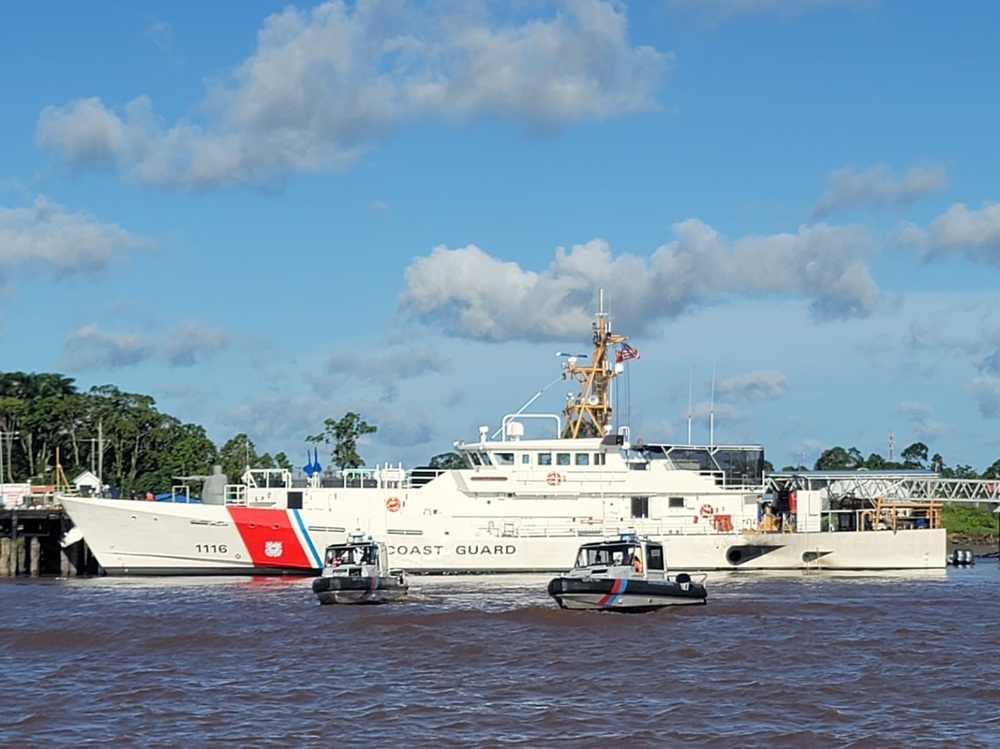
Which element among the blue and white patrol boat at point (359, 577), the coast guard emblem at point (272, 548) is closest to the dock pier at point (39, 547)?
the coast guard emblem at point (272, 548)

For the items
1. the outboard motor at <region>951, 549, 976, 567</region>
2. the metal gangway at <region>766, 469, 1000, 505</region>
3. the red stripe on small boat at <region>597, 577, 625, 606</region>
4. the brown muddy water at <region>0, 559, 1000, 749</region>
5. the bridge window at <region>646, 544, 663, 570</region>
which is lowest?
the brown muddy water at <region>0, 559, 1000, 749</region>

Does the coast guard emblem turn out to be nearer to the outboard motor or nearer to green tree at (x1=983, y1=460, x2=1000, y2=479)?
the outboard motor

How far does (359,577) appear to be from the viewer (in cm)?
3691

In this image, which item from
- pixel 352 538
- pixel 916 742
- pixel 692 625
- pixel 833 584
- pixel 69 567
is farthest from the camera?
pixel 69 567

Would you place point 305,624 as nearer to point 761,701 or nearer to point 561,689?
point 561,689

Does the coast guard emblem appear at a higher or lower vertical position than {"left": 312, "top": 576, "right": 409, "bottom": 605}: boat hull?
higher

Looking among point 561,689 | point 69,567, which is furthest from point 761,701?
point 69,567

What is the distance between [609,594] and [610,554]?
1.49m

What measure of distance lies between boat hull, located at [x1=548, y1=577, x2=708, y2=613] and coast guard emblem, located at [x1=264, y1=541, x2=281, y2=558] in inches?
630

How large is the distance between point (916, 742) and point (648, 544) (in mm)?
16201

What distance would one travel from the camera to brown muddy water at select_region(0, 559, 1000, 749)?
20016mm

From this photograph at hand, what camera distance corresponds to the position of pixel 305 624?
107 ft

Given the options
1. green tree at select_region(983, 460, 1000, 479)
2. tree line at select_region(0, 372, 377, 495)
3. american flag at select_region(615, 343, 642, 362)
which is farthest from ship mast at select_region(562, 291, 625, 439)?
green tree at select_region(983, 460, 1000, 479)

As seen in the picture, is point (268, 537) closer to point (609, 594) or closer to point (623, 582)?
point (609, 594)
